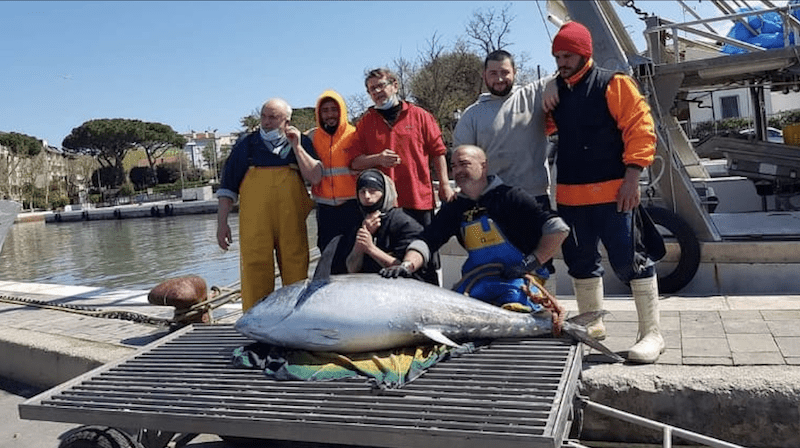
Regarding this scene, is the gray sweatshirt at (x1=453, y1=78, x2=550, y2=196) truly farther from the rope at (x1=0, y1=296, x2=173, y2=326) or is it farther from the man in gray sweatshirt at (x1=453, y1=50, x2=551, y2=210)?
the rope at (x1=0, y1=296, x2=173, y2=326)

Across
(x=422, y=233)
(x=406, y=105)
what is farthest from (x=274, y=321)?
(x=406, y=105)

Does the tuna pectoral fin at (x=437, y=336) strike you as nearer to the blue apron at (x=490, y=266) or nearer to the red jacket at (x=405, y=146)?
the blue apron at (x=490, y=266)

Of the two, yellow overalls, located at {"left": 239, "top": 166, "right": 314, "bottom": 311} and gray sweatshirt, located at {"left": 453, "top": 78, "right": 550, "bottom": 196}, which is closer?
gray sweatshirt, located at {"left": 453, "top": 78, "right": 550, "bottom": 196}

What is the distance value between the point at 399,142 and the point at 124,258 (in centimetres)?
1752

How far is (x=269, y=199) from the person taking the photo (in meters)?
4.75

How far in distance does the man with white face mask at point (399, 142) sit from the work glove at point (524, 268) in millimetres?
870

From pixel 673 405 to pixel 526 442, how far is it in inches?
66.0

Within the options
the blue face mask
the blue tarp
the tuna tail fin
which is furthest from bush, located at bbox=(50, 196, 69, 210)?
the tuna tail fin

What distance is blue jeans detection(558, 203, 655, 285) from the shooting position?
400 centimetres

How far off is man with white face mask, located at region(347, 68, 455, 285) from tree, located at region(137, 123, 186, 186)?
264 feet

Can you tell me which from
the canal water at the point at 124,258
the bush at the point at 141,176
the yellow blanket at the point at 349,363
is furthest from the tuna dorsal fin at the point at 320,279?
the bush at the point at 141,176

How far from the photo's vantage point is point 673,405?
3615 millimetres

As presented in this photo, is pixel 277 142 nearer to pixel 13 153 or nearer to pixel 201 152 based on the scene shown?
pixel 13 153

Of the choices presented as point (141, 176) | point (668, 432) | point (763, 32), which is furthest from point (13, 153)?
point (668, 432)
